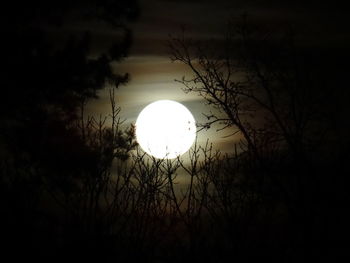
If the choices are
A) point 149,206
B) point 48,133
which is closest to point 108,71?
point 48,133

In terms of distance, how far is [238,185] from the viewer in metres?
12.8

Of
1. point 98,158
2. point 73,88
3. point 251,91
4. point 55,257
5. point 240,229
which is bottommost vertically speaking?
point 55,257

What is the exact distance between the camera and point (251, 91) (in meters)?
13.7

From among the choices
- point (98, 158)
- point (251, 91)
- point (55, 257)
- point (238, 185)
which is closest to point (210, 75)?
point (251, 91)

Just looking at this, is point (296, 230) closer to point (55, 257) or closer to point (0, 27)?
point (55, 257)

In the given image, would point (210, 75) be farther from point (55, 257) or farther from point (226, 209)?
point (55, 257)

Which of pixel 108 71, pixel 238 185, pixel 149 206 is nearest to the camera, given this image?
pixel 108 71

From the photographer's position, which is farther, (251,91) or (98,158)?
(251,91)

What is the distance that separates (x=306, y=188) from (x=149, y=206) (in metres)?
5.65

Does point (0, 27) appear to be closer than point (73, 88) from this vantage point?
Yes

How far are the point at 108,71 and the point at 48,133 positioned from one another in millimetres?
1647

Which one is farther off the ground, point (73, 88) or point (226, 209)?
point (73, 88)

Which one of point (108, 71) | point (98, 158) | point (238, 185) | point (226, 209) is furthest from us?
point (238, 185)

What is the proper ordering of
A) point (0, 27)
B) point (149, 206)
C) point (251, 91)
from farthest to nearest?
point (251, 91)
point (149, 206)
point (0, 27)
